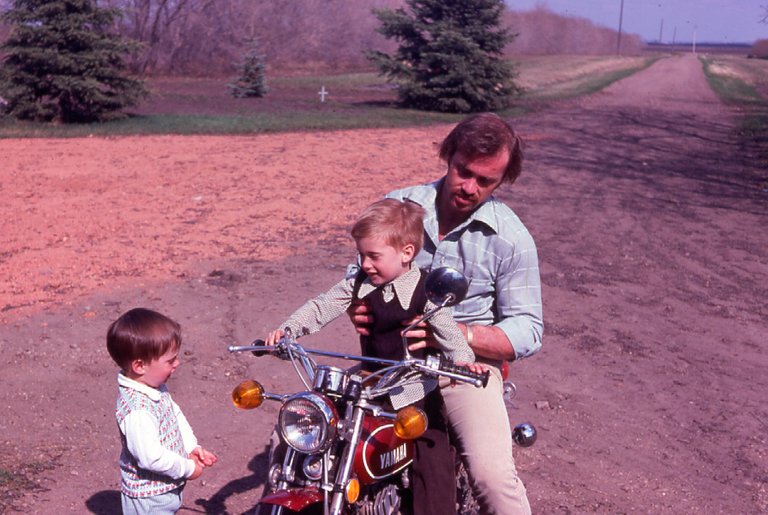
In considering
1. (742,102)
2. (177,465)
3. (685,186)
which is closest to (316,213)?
(685,186)

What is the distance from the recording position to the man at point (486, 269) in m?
3.52

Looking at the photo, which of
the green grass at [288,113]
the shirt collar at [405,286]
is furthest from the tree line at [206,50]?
the shirt collar at [405,286]

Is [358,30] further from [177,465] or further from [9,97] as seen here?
[177,465]

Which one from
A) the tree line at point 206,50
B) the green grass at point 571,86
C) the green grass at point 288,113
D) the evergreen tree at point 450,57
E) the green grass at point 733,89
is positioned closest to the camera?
the green grass at point 288,113

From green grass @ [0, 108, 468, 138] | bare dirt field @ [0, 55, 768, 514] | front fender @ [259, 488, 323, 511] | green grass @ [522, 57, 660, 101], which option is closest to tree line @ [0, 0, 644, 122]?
green grass @ [0, 108, 468, 138]

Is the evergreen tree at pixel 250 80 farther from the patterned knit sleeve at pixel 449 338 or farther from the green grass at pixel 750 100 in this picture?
the patterned knit sleeve at pixel 449 338

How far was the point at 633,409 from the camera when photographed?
611cm

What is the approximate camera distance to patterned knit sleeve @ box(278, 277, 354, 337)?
11.4ft

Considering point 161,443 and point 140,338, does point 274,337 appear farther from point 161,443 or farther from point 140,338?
point 161,443

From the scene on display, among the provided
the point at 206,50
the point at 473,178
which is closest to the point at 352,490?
the point at 473,178

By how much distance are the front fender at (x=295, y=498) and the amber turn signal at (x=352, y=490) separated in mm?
88

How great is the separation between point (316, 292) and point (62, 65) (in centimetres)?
1688

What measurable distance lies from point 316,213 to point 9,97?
45.0 feet

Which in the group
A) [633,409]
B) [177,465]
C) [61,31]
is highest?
[61,31]
